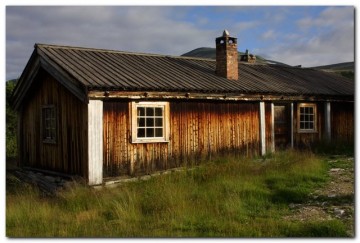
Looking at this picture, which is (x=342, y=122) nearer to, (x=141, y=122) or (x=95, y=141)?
(x=141, y=122)

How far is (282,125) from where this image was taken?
52.1 ft

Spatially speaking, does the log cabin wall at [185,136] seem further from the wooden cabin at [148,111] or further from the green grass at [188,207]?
the green grass at [188,207]

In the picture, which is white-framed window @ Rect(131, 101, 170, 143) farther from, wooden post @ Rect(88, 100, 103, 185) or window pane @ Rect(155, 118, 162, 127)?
wooden post @ Rect(88, 100, 103, 185)

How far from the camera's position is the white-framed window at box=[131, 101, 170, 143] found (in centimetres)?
1154

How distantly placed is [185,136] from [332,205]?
17.2 ft

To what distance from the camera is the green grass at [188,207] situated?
7203 mm

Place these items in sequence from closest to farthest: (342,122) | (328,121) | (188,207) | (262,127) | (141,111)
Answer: (188,207) → (141,111) → (262,127) → (328,121) → (342,122)

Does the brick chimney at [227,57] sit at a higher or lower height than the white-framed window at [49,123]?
higher

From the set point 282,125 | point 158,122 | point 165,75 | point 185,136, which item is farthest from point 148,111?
point 282,125

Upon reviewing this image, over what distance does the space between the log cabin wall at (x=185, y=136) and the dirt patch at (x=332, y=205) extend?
3682 millimetres

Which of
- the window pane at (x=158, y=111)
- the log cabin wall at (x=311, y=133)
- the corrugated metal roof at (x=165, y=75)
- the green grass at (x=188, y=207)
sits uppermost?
the corrugated metal roof at (x=165, y=75)

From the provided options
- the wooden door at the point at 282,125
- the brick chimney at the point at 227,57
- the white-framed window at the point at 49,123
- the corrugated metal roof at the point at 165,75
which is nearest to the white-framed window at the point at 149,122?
the corrugated metal roof at the point at 165,75

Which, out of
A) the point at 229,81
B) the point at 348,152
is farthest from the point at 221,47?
the point at 348,152

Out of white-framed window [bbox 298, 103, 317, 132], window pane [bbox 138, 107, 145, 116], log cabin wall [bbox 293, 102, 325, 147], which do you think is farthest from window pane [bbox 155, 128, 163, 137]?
white-framed window [bbox 298, 103, 317, 132]
